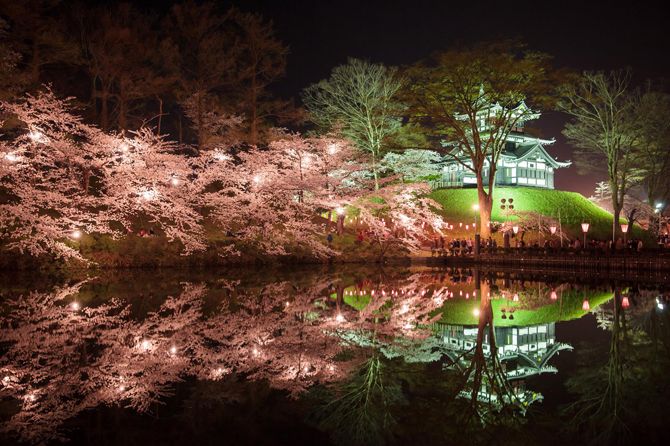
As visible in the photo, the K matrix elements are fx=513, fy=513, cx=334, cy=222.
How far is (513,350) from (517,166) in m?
55.0

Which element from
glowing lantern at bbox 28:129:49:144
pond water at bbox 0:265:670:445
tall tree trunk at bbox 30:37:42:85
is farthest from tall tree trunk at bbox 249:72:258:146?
pond water at bbox 0:265:670:445

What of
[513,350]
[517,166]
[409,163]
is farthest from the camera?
[517,166]

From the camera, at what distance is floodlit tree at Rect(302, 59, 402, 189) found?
36.8 metres

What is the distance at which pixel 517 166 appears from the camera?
195ft

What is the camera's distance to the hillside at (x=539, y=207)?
50.6 metres

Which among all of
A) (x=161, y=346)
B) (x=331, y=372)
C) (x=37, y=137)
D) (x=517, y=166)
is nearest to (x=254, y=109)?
(x=37, y=137)

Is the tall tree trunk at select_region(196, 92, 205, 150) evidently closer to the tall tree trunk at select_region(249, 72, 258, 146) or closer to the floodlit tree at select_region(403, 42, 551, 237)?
the tall tree trunk at select_region(249, 72, 258, 146)

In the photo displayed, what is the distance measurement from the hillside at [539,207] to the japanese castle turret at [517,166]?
190 centimetres

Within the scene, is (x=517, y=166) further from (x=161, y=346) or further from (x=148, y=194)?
(x=161, y=346)

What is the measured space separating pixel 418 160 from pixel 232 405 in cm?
3619

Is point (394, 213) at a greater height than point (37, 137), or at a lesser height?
lesser

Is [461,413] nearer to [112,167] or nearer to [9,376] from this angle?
[9,376]

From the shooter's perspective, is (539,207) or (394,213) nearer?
(394,213)

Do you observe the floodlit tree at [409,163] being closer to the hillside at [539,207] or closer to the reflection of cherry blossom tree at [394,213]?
the reflection of cherry blossom tree at [394,213]
